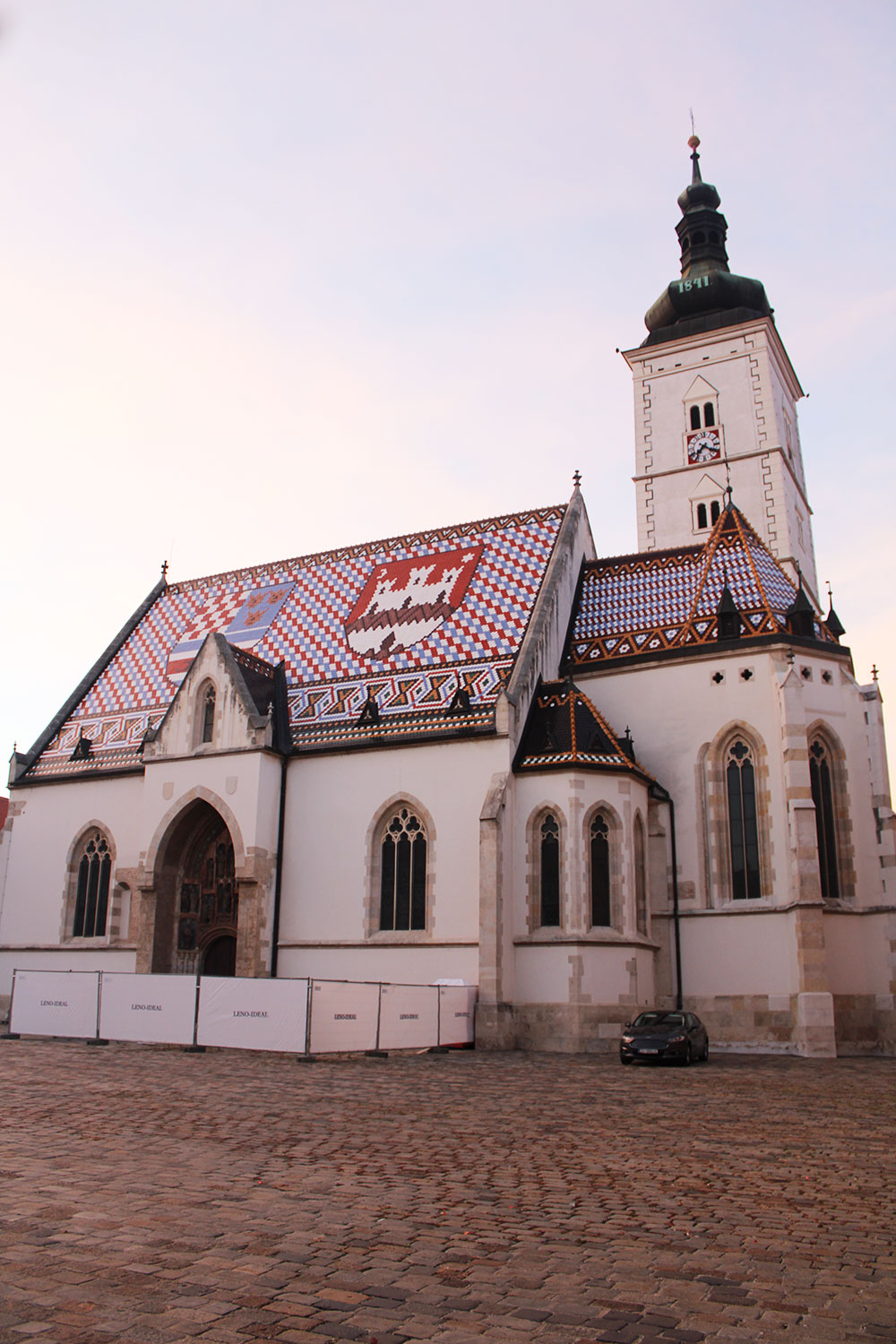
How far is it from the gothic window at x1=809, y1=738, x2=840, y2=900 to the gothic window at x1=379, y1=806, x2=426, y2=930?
10.2 metres

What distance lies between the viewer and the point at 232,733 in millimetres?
31094

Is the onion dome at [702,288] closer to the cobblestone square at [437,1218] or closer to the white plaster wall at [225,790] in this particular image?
the white plaster wall at [225,790]

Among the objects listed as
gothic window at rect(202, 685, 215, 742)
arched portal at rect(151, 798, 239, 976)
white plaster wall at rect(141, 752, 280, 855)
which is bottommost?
arched portal at rect(151, 798, 239, 976)

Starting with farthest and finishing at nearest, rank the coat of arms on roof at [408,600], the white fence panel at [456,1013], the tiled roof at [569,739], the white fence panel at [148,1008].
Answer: the coat of arms on roof at [408,600] < the tiled roof at [569,739] < the white fence panel at [456,1013] < the white fence panel at [148,1008]

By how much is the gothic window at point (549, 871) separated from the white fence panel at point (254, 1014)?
324 inches

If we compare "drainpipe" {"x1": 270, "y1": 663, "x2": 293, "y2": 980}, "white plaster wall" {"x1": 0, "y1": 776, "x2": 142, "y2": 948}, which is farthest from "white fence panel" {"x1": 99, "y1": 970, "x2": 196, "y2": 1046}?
"white plaster wall" {"x1": 0, "y1": 776, "x2": 142, "y2": 948}

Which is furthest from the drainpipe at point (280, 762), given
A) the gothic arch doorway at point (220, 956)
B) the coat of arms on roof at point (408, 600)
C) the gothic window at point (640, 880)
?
the gothic window at point (640, 880)

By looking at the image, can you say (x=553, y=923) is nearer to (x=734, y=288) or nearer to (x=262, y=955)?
(x=262, y=955)

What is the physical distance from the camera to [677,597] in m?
32.8

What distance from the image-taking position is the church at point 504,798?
1051 inches

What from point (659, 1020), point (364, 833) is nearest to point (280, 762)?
point (364, 833)

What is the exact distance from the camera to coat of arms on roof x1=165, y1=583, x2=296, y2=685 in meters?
36.8

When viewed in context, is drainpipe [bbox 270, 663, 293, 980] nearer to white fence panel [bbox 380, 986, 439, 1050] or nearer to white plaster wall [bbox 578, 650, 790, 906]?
white fence panel [bbox 380, 986, 439, 1050]

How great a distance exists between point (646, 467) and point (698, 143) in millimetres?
20455
